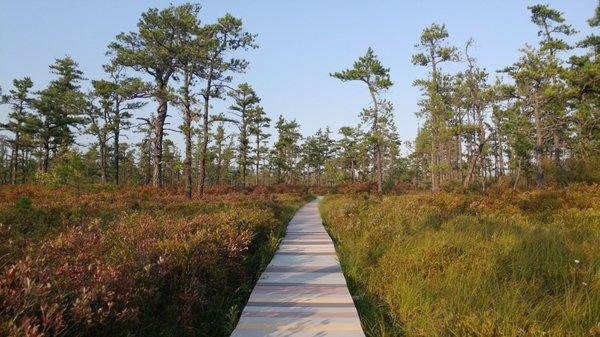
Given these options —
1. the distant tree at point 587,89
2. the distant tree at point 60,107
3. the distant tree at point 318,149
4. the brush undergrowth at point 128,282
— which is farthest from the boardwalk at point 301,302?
the distant tree at point 318,149

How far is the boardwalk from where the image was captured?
393 cm

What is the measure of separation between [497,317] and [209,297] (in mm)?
2928

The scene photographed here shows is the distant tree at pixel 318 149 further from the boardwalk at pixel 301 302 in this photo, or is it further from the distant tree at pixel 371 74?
the boardwalk at pixel 301 302

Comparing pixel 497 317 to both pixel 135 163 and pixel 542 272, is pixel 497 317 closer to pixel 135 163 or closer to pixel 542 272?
pixel 542 272

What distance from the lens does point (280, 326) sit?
13.1 ft

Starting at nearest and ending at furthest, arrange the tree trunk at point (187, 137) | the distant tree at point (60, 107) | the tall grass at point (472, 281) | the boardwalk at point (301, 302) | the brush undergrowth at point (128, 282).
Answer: the brush undergrowth at point (128, 282) → the tall grass at point (472, 281) → the boardwalk at point (301, 302) → the tree trunk at point (187, 137) → the distant tree at point (60, 107)

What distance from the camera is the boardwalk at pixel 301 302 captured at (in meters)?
3.93

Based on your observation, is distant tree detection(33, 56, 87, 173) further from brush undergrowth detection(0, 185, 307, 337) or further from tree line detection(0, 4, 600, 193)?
brush undergrowth detection(0, 185, 307, 337)

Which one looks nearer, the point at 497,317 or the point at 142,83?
the point at 497,317

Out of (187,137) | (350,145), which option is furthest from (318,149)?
(187,137)

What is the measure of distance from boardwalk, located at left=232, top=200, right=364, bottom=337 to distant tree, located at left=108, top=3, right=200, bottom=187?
14103 mm

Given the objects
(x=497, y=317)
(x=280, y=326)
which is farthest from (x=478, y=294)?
(x=280, y=326)

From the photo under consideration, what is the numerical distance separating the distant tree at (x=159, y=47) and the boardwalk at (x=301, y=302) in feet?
46.3

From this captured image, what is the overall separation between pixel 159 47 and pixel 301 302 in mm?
21492
